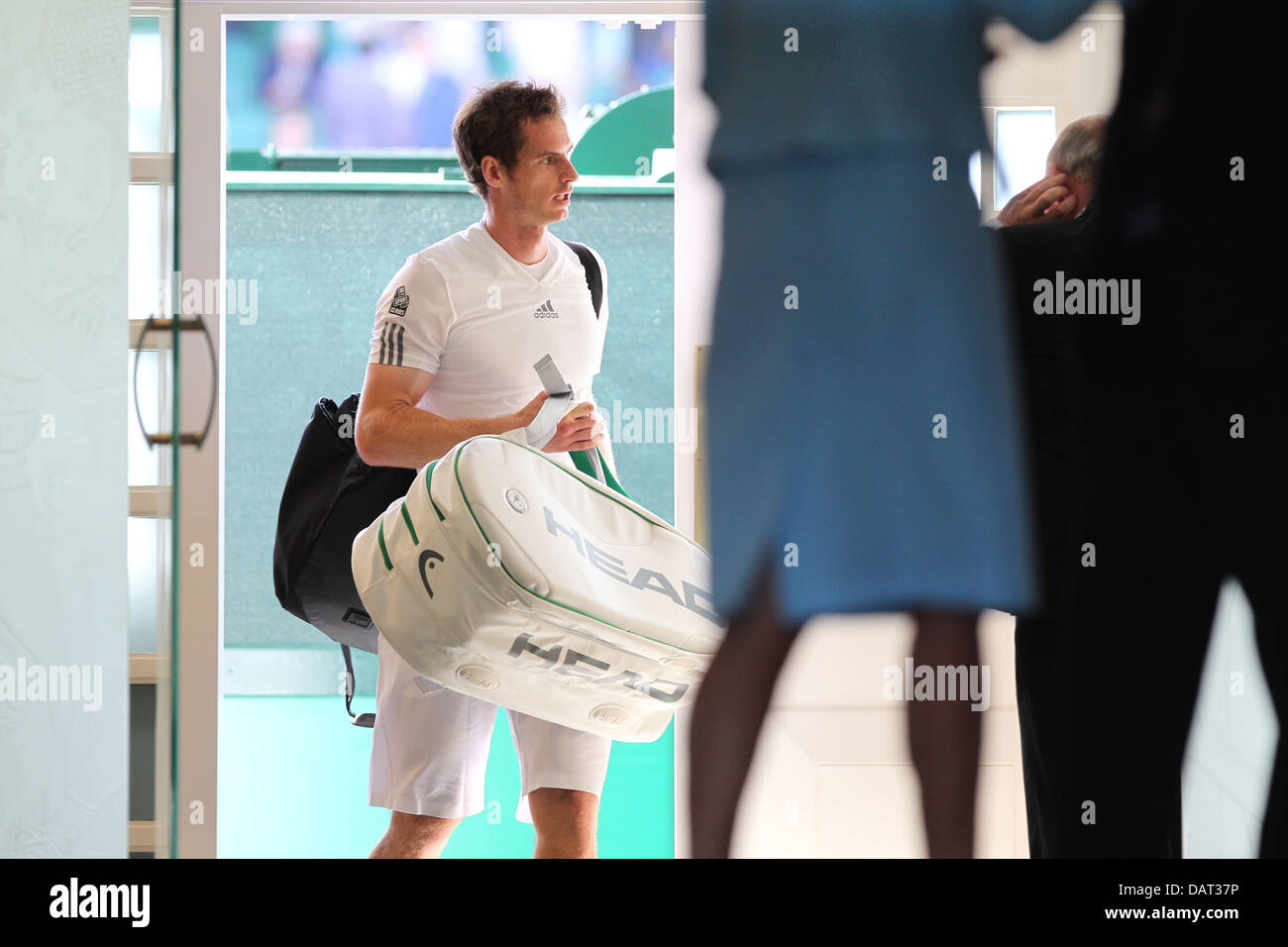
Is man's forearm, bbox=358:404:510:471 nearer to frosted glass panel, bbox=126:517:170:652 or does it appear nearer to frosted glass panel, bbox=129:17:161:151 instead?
frosted glass panel, bbox=126:517:170:652

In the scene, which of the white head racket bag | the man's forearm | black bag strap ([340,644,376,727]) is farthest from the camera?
black bag strap ([340,644,376,727])

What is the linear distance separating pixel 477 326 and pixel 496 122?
319 millimetres

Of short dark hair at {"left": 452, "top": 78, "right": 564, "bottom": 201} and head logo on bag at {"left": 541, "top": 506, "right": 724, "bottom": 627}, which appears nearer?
head logo on bag at {"left": 541, "top": 506, "right": 724, "bottom": 627}

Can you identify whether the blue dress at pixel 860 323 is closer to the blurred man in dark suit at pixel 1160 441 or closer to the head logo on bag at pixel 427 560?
the blurred man in dark suit at pixel 1160 441

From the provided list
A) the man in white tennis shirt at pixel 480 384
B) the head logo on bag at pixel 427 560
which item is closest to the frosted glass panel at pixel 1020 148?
the man in white tennis shirt at pixel 480 384

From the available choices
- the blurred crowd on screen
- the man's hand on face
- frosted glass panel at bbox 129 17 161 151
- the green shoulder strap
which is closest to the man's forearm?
the green shoulder strap

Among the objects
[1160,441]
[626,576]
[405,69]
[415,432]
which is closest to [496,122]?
[405,69]

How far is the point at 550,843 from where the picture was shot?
6.18 feet

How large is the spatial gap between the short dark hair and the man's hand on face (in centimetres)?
72

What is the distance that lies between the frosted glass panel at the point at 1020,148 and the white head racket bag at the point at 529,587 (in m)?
0.77

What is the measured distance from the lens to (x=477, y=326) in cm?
187

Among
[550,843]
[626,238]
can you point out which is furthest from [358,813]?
[626,238]

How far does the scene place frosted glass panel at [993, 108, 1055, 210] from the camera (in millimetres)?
1977
